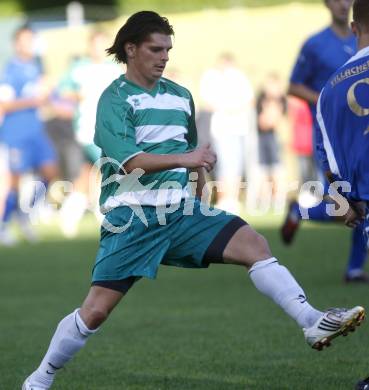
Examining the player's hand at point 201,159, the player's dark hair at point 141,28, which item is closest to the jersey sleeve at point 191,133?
the player's dark hair at point 141,28

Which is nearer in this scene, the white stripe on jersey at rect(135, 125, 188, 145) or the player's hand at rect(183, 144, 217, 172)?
the player's hand at rect(183, 144, 217, 172)

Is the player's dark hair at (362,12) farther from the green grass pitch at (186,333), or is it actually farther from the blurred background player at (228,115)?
the blurred background player at (228,115)

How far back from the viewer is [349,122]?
514 centimetres

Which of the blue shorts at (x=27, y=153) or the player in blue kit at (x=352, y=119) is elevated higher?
the player in blue kit at (x=352, y=119)

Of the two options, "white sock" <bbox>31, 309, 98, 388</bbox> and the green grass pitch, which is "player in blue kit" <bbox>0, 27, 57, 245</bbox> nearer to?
the green grass pitch

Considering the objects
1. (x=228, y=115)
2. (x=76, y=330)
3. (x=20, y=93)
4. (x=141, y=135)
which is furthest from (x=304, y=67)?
(x=228, y=115)

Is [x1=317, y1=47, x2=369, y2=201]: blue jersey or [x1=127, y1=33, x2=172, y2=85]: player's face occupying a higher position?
[x1=127, y1=33, x2=172, y2=85]: player's face

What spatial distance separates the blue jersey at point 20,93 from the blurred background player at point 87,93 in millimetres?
831

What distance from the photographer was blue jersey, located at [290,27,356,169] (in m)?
9.48

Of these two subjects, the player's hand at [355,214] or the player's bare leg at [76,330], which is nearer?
the player's hand at [355,214]

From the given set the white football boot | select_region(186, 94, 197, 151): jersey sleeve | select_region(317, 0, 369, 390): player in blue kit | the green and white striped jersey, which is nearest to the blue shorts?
select_region(186, 94, 197, 151): jersey sleeve

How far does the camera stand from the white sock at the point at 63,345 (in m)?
5.55

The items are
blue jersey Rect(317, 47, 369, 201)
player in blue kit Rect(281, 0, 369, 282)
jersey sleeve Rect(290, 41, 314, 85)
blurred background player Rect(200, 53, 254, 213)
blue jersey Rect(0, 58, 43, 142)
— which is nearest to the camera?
blue jersey Rect(317, 47, 369, 201)

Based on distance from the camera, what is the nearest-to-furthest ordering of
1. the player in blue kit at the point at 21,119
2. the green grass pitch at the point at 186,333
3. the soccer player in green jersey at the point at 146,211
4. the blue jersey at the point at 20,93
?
1. the soccer player in green jersey at the point at 146,211
2. the green grass pitch at the point at 186,333
3. the player in blue kit at the point at 21,119
4. the blue jersey at the point at 20,93
